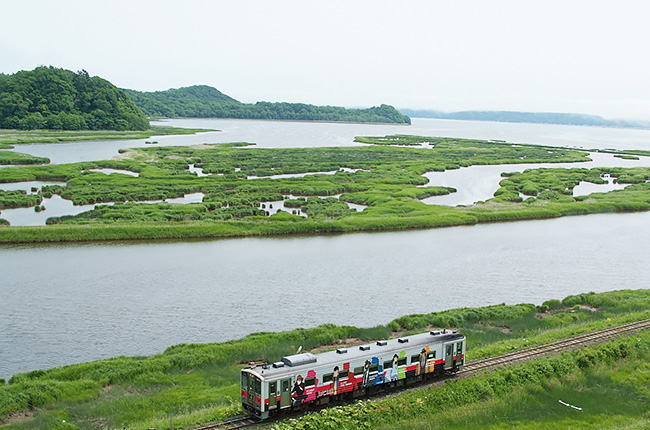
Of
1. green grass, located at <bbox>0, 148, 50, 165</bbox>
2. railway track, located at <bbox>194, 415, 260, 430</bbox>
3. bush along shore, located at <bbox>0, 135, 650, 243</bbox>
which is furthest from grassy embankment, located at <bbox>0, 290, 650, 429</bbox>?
green grass, located at <bbox>0, 148, 50, 165</bbox>

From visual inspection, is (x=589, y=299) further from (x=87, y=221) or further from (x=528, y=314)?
(x=87, y=221)

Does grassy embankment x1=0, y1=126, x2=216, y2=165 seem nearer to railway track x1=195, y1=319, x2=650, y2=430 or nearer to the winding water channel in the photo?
the winding water channel

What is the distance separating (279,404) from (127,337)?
16056 mm

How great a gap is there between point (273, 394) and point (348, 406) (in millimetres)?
3202

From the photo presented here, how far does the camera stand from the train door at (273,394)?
2133 centimetres

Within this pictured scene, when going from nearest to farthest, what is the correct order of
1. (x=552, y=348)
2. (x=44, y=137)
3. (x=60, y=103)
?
1. (x=552, y=348)
2. (x=44, y=137)
3. (x=60, y=103)

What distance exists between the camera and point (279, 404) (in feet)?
71.0

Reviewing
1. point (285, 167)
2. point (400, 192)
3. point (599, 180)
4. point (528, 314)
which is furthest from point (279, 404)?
point (599, 180)

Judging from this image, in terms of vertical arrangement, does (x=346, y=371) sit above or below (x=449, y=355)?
above

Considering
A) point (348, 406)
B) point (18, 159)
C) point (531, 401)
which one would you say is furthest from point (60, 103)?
point (531, 401)

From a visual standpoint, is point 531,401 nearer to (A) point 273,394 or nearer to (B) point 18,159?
(A) point 273,394

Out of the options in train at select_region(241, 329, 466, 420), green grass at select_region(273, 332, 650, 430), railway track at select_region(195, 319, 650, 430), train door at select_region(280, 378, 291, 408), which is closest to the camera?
train at select_region(241, 329, 466, 420)

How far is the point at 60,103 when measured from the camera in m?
181

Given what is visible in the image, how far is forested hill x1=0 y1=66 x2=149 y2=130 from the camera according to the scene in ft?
561
